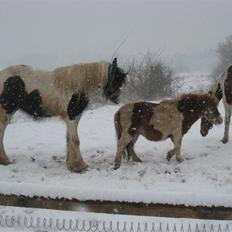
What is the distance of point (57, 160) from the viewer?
867 centimetres

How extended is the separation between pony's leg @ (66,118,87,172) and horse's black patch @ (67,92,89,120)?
0.15 m

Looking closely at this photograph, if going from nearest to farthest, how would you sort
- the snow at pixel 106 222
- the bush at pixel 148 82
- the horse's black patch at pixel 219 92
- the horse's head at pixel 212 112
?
1. the snow at pixel 106 222
2. the horse's head at pixel 212 112
3. the horse's black patch at pixel 219 92
4. the bush at pixel 148 82

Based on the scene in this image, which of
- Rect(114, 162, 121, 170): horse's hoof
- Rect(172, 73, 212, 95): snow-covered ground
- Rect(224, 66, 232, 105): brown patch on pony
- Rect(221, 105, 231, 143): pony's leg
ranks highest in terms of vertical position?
Rect(224, 66, 232, 105): brown patch on pony

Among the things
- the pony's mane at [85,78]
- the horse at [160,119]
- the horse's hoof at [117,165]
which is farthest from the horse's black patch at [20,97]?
the horse's hoof at [117,165]

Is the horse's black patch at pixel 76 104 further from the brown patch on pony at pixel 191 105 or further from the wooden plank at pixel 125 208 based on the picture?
the wooden plank at pixel 125 208

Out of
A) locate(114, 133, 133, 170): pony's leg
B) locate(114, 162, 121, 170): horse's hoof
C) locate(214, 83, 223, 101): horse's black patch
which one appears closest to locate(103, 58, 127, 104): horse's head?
locate(114, 133, 133, 170): pony's leg

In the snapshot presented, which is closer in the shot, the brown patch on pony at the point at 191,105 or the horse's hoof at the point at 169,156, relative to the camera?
the brown patch on pony at the point at 191,105

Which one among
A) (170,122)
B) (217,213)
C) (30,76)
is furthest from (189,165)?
(217,213)

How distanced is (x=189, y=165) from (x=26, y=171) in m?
3.23

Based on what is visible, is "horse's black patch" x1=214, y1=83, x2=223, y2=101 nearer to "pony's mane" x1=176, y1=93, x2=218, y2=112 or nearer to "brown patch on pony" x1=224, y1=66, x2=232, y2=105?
"brown patch on pony" x1=224, y1=66, x2=232, y2=105

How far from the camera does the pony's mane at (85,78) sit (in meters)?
7.87

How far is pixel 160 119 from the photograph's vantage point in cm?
794

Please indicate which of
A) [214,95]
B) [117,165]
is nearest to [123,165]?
[117,165]

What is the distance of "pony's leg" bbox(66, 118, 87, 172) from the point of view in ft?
25.9
